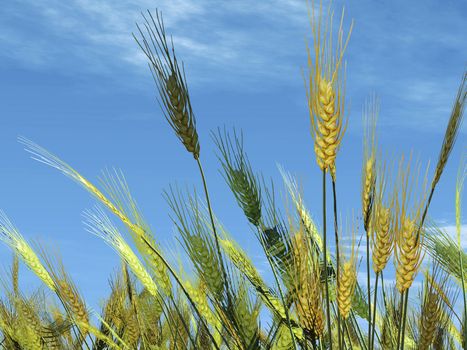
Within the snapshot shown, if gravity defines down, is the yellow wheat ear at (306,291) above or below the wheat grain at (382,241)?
below

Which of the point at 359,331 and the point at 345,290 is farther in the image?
the point at 359,331

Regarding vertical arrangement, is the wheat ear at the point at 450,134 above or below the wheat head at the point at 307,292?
above

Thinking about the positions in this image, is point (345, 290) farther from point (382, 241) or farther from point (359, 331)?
point (359, 331)

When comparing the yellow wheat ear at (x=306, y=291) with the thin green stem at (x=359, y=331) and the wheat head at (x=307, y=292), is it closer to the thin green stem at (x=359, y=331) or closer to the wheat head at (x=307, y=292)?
the wheat head at (x=307, y=292)

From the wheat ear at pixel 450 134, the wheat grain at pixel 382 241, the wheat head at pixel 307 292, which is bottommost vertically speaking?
the wheat head at pixel 307 292

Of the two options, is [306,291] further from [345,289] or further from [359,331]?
[359,331]

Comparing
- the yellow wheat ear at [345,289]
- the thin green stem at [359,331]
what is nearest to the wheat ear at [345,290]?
the yellow wheat ear at [345,289]

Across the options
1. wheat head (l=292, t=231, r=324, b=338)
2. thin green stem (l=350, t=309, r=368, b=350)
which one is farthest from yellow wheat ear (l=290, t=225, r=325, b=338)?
thin green stem (l=350, t=309, r=368, b=350)

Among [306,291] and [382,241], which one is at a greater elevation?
[382,241]

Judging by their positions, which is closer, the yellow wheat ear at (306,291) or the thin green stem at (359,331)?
the yellow wheat ear at (306,291)

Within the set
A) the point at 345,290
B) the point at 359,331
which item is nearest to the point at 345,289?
the point at 345,290

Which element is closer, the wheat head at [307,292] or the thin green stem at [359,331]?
the wheat head at [307,292]

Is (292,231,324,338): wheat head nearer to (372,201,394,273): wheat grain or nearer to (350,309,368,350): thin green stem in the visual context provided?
(372,201,394,273): wheat grain

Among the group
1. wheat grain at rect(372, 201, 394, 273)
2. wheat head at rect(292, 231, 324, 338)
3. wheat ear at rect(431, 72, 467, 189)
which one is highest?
wheat ear at rect(431, 72, 467, 189)
